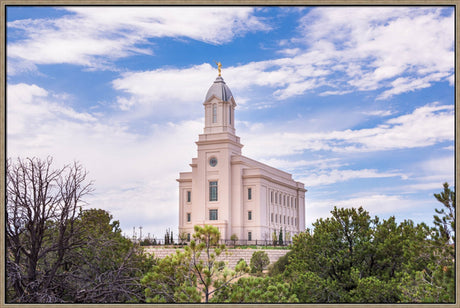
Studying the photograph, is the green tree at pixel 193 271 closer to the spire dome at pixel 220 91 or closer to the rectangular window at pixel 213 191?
the rectangular window at pixel 213 191

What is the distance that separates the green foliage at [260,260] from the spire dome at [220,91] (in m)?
19.3

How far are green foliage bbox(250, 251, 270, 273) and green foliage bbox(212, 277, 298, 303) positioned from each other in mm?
21742

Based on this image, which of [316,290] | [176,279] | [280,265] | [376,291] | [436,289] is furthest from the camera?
[280,265]

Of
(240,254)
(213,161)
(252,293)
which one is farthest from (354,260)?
(213,161)

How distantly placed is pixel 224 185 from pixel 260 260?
48.2 feet

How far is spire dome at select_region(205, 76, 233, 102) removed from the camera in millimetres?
54281

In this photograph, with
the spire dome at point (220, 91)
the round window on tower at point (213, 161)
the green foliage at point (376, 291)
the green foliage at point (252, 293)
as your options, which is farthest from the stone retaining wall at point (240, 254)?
the green foliage at point (252, 293)

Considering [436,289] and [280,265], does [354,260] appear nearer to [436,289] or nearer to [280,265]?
[436,289]

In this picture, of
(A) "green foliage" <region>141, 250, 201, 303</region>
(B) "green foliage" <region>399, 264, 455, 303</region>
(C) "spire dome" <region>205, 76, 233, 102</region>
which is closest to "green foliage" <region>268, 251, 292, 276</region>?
(B) "green foliage" <region>399, 264, 455, 303</region>

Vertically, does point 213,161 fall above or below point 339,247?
above

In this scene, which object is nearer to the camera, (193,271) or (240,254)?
Result: (193,271)

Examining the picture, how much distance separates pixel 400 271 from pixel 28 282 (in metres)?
13.7

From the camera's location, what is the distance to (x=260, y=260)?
39.0m

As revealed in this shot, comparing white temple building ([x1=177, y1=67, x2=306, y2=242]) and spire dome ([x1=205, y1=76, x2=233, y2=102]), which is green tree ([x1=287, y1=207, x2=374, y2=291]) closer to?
white temple building ([x1=177, y1=67, x2=306, y2=242])
